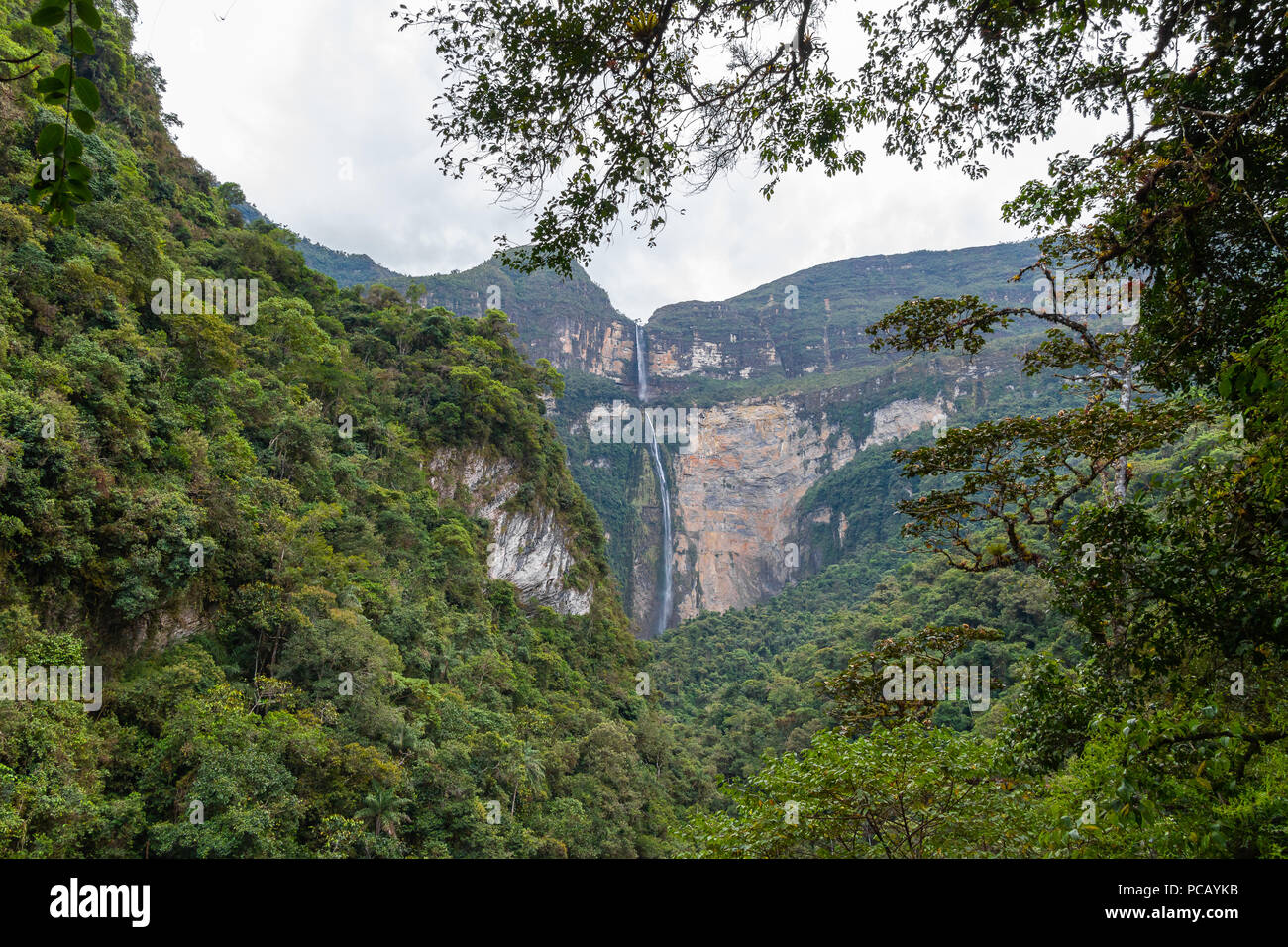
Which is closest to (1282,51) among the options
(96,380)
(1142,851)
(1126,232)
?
(1126,232)

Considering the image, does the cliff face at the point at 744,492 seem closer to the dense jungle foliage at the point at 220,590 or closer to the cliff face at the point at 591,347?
the cliff face at the point at 591,347

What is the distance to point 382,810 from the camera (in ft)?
30.1

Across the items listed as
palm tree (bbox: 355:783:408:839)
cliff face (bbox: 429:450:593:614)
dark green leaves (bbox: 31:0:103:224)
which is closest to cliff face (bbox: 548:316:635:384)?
cliff face (bbox: 429:450:593:614)

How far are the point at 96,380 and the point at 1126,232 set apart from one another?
11.8 metres

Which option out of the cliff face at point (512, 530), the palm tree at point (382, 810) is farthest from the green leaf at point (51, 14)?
the cliff face at point (512, 530)

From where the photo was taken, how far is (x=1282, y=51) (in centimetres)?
311

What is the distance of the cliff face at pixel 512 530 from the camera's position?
22469 millimetres

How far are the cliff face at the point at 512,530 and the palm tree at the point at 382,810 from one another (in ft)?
43.1

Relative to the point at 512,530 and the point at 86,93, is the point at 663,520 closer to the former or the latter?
the point at 512,530

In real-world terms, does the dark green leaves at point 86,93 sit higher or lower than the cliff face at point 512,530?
higher

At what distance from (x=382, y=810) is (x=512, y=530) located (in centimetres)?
1589

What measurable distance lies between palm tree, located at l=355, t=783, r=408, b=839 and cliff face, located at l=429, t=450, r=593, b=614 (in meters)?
13.1

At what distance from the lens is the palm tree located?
356 inches

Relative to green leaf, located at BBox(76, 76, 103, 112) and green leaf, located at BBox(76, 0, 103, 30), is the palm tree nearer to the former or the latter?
green leaf, located at BBox(76, 76, 103, 112)
